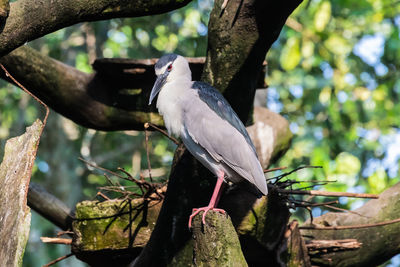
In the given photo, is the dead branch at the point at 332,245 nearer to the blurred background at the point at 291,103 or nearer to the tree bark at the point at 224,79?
the tree bark at the point at 224,79

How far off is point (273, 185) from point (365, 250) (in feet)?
3.47

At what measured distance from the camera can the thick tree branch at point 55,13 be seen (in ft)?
9.27

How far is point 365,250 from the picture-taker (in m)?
4.42

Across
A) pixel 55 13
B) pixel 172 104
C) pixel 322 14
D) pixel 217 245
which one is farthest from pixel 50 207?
pixel 322 14

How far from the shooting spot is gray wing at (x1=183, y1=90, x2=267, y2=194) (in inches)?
144

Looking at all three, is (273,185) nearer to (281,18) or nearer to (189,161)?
(189,161)

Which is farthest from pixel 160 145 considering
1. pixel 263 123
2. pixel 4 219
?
pixel 4 219

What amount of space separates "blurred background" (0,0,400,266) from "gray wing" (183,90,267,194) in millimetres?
5308

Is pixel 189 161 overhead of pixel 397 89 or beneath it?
beneath

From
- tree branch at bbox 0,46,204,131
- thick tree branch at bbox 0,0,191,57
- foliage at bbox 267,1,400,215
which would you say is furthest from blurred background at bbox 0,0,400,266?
thick tree branch at bbox 0,0,191,57

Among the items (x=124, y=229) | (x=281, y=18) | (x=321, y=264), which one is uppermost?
(x=281, y=18)

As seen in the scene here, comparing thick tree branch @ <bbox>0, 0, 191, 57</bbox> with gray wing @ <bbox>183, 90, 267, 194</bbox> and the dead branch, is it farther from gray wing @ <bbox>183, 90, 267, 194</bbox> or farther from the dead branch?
the dead branch

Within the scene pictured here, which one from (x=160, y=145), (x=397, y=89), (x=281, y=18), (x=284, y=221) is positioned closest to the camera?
(x=281, y=18)

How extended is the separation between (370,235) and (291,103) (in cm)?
709
